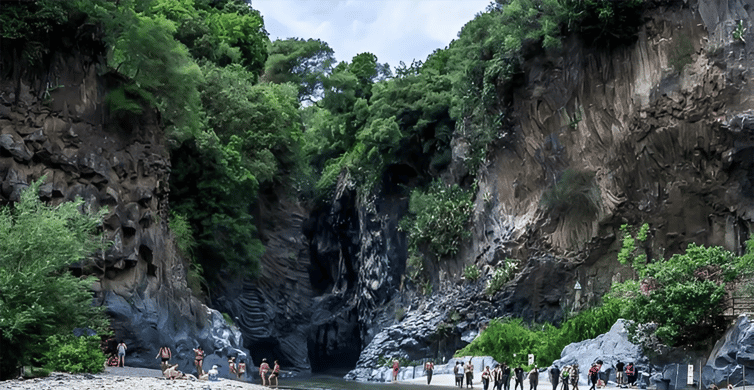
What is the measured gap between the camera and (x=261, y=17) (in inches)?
2616

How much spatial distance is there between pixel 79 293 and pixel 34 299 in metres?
2.02

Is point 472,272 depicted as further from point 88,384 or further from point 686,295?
point 88,384

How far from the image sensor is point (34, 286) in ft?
75.5

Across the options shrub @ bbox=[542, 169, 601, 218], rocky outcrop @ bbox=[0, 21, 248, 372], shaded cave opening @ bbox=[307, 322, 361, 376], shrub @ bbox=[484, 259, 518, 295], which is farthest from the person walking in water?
shaded cave opening @ bbox=[307, 322, 361, 376]

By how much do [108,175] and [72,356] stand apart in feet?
39.4

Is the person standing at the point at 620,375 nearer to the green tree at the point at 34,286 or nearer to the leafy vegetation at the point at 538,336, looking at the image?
the leafy vegetation at the point at 538,336

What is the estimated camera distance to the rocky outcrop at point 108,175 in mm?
34469

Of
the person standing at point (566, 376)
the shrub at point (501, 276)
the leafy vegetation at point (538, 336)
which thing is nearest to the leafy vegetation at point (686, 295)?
the person standing at point (566, 376)

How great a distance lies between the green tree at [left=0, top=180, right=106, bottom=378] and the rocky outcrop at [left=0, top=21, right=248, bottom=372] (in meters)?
8.18

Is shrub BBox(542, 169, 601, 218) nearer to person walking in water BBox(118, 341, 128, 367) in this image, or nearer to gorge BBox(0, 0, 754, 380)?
gorge BBox(0, 0, 754, 380)

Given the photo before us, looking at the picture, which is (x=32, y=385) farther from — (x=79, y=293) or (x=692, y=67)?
(x=692, y=67)

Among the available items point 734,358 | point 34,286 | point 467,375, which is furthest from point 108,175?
point 734,358

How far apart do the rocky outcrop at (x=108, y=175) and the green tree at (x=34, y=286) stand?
322 inches

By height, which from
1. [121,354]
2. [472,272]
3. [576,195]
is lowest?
[121,354]
